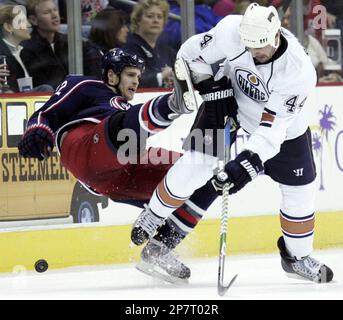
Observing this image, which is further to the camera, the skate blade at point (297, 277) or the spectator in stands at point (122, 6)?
the spectator in stands at point (122, 6)

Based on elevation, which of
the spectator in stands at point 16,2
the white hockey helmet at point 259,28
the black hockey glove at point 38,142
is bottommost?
the black hockey glove at point 38,142

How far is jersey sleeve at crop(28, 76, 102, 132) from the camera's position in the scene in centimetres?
467

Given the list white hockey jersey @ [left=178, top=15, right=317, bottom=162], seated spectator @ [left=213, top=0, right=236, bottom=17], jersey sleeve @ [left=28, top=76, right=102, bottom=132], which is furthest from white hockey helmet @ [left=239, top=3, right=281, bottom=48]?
seated spectator @ [left=213, top=0, right=236, bottom=17]

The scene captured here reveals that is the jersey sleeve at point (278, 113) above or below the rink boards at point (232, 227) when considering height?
above

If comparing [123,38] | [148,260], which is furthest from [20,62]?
[148,260]

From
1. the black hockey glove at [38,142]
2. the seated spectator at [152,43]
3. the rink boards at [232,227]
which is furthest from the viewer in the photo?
the seated spectator at [152,43]

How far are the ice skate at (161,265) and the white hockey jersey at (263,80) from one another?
24.7 inches

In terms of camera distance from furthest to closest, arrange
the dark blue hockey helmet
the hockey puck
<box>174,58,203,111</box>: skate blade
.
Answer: the hockey puck < the dark blue hockey helmet < <box>174,58,203,111</box>: skate blade

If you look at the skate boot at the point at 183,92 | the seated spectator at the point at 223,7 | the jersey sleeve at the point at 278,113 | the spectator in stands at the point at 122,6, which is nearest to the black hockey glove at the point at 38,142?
the skate boot at the point at 183,92

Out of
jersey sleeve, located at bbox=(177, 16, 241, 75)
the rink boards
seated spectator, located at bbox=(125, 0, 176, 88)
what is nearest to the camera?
jersey sleeve, located at bbox=(177, 16, 241, 75)

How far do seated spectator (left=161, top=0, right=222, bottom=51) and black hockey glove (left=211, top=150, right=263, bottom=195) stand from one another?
6.02ft

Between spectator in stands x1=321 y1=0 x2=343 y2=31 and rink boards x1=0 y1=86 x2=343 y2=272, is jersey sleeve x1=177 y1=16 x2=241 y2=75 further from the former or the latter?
spectator in stands x1=321 y1=0 x2=343 y2=31

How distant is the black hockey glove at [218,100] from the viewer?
4.35 meters

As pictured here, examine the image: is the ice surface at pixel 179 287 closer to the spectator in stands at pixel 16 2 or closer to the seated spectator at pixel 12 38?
the seated spectator at pixel 12 38
